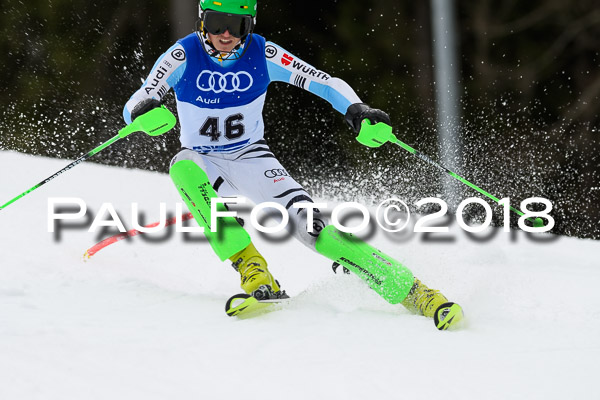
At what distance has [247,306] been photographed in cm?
326

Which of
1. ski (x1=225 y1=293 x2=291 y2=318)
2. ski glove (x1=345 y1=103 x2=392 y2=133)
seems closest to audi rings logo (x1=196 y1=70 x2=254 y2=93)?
ski glove (x1=345 y1=103 x2=392 y2=133)

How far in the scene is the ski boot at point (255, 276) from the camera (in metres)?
3.50

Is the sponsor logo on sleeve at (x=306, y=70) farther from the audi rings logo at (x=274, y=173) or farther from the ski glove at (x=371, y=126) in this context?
the audi rings logo at (x=274, y=173)

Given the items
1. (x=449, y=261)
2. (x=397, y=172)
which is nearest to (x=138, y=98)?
(x=449, y=261)

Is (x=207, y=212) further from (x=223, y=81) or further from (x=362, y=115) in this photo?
(x=362, y=115)

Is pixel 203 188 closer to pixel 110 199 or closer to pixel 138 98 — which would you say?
pixel 138 98

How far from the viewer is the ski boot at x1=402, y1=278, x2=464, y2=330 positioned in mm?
3131

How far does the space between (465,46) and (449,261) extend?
1073cm

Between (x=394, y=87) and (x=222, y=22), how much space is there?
10.7m

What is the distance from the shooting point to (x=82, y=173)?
717cm

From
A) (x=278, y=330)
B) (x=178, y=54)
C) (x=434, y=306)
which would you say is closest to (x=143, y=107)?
(x=178, y=54)

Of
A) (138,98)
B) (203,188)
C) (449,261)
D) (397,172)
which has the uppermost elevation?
(138,98)

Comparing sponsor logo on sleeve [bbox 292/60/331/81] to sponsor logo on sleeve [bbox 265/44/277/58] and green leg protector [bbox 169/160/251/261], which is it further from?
green leg protector [bbox 169/160/251/261]

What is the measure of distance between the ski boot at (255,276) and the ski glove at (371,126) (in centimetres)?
74
